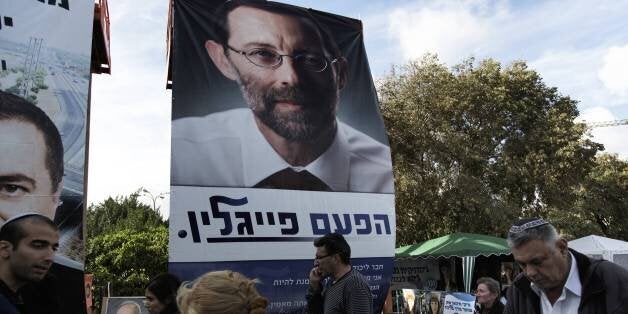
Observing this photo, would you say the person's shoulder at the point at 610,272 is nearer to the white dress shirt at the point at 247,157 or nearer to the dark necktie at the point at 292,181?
the white dress shirt at the point at 247,157

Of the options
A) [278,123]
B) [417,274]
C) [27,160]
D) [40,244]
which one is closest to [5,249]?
[40,244]

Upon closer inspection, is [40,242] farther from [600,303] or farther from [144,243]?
[144,243]

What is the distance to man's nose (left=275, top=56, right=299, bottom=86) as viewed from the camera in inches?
293

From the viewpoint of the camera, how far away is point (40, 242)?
554 centimetres

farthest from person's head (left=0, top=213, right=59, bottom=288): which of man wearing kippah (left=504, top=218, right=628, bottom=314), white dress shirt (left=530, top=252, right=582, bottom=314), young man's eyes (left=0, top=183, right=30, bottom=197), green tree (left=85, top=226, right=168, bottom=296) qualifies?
green tree (left=85, top=226, right=168, bottom=296)

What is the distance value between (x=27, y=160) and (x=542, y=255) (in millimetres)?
5104

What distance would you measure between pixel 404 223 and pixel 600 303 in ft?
54.3

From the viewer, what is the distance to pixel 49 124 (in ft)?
19.4

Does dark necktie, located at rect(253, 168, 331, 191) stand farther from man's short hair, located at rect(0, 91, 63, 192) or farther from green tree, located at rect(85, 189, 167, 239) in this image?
green tree, located at rect(85, 189, 167, 239)

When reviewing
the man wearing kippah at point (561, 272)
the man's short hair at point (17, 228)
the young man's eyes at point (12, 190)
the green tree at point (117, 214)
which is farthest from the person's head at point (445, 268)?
the green tree at point (117, 214)

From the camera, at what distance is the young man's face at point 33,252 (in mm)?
5168

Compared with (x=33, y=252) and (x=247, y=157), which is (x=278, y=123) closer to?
(x=247, y=157)

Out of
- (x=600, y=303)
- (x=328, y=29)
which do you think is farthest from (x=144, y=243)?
(x=600, y=303)

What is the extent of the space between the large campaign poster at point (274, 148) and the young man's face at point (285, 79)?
1 centimetres
